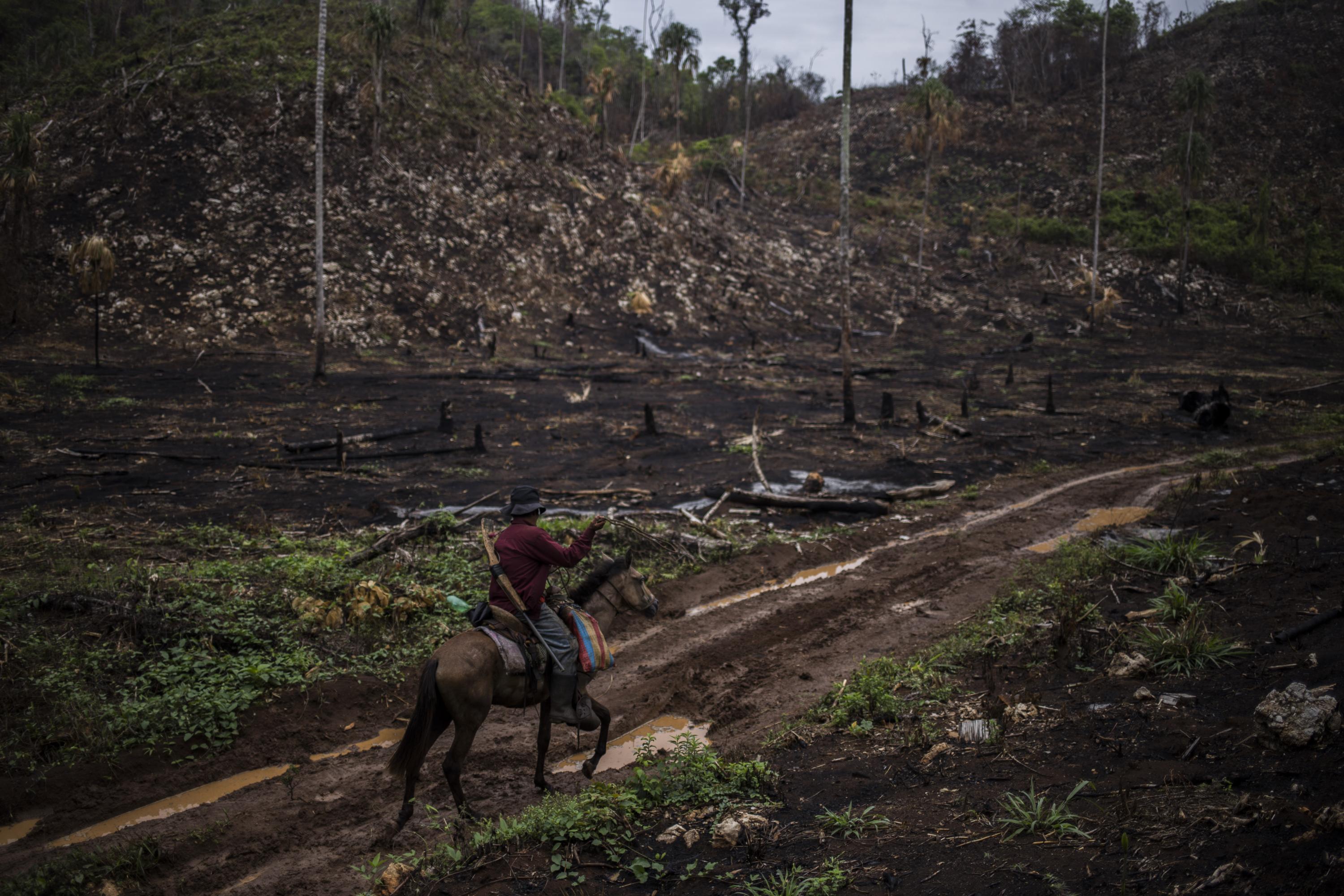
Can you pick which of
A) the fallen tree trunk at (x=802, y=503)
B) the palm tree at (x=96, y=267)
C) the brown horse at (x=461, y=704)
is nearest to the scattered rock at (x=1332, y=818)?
the brown horse at (x=461, y=704)

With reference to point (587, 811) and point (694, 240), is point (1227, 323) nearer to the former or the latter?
point (694, 240)

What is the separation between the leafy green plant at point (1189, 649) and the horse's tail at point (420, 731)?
6182mm

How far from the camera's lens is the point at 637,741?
763 cm

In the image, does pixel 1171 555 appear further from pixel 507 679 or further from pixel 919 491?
pixel 507 679

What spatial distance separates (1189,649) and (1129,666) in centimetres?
53

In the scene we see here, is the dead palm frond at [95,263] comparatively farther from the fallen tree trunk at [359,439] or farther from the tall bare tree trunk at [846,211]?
the tall bare tree trunk at [846,211]

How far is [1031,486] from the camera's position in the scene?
16.5 metres

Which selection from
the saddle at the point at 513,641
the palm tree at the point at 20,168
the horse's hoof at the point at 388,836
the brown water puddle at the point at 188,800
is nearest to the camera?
the horse's hoof at the point at 388,836

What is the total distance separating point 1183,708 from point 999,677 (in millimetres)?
1715

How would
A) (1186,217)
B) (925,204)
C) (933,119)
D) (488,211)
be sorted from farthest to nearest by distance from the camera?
(1186,217) → (925,204) → (933,119) → (488,211)

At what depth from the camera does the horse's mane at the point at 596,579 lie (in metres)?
7.62

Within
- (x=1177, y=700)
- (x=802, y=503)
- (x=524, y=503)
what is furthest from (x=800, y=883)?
(x=802, y=503)

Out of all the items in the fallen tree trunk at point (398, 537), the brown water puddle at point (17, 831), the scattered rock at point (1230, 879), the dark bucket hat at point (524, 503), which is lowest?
the brown water puddle at point (17, 831)

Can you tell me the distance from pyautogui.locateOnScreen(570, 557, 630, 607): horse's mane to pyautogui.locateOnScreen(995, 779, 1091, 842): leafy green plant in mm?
3913
